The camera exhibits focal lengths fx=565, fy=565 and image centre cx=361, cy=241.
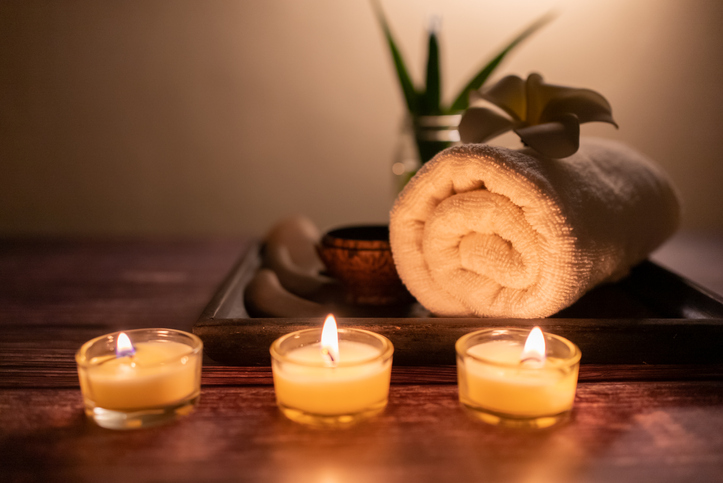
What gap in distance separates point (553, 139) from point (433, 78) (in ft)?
1.22

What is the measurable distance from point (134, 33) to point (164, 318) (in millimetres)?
661

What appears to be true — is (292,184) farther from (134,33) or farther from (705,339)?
(705,339)

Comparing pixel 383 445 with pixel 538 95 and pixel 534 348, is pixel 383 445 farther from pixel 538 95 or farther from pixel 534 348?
pixel 538 95

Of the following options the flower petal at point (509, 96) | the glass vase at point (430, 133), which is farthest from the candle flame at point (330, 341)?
the glass vase at point (430, 133)

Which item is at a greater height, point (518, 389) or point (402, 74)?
point (402, 74)

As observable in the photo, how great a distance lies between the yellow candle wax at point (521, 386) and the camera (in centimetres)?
34

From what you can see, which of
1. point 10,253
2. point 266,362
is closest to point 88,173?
point 10,253

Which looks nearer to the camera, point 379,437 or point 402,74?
point 379,437

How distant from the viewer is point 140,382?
34 cm

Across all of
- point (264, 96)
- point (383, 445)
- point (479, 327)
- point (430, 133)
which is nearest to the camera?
point (383, 445)

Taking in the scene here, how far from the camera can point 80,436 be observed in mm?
338

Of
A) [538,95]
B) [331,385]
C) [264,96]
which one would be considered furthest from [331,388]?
[264,96]

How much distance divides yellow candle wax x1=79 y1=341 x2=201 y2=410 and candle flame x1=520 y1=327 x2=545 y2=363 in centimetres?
21

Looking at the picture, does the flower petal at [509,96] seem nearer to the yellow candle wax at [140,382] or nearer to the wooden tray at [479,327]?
the wooden tray at [479,327]
